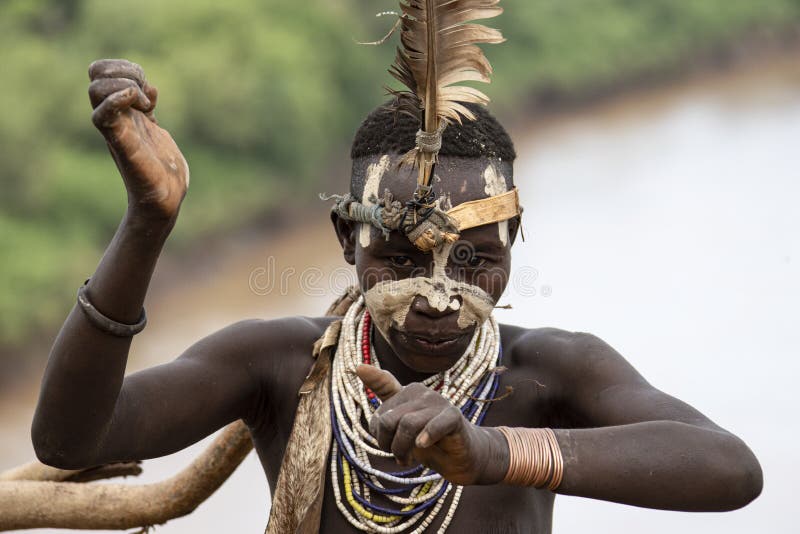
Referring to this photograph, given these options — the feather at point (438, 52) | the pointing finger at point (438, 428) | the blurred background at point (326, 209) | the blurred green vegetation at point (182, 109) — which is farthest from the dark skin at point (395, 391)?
the blurred green vegetation at point (182, 109)

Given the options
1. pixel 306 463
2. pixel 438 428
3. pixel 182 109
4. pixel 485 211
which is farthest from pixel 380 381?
pixel 182 109

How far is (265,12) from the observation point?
48.9 ft

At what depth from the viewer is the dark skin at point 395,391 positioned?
2.36m

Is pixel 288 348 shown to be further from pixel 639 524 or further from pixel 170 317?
pixel 170 317

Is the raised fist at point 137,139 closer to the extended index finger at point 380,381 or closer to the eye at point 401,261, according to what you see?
the extended index finger at point 380,381

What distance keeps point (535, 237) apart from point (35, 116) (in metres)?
5.59

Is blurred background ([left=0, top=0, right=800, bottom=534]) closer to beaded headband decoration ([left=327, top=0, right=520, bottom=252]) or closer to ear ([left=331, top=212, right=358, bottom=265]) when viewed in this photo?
ear ([left=331, top=212, right=358, bottom=265])

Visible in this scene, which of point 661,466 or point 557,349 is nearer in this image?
point 661,466

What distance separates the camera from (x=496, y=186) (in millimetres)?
→ 2988

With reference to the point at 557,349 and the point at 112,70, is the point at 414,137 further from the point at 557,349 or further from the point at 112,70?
the point at 112,70

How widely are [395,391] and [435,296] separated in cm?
54

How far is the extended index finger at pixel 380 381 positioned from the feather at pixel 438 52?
0.58 meters

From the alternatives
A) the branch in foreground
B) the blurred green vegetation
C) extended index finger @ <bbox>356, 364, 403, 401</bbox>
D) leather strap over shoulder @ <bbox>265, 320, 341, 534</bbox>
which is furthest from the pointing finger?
the blurred green vegetation

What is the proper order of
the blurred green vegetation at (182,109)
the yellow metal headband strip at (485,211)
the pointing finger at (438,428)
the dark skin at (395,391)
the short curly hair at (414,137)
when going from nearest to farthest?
1. the pointing finger at (438,428)
2. the dark skin at (395,391)
3. the yellow metal headband strip at (485,211)
4. the short curly hair at (414,137)
5. the blurred green vegetation at (182,109)
